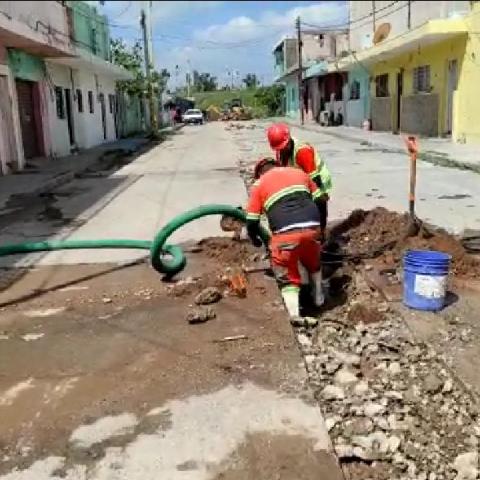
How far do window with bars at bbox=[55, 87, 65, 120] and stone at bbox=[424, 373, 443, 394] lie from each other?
2254 cm

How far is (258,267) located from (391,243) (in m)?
1.45

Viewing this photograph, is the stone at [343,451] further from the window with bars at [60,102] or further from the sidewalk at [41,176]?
the window with bars at [60,102]

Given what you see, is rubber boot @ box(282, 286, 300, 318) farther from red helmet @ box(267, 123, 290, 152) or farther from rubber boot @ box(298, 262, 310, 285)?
red helmet @ box(267, 123, 290, 152)

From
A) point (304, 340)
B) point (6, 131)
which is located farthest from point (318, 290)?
point (6, 131)

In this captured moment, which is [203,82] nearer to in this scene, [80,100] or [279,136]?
[80,100]

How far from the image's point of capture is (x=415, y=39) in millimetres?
22875

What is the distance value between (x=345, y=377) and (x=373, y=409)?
0.50 metres

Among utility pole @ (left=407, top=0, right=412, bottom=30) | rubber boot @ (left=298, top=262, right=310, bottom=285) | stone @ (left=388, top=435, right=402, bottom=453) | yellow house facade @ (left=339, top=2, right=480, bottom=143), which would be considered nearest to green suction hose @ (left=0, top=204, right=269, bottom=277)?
rubber boot @ (left=298, top=262, right=310, bottom=285)

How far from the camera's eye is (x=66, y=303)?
5.97 meters

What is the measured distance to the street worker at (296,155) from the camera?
566 cm

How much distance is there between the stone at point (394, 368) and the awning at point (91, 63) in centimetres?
2086

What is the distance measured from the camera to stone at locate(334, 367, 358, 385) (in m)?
4.13

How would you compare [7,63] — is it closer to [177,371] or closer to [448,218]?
[448,218]

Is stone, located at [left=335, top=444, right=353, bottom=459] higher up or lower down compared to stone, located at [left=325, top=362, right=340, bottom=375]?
higher up
